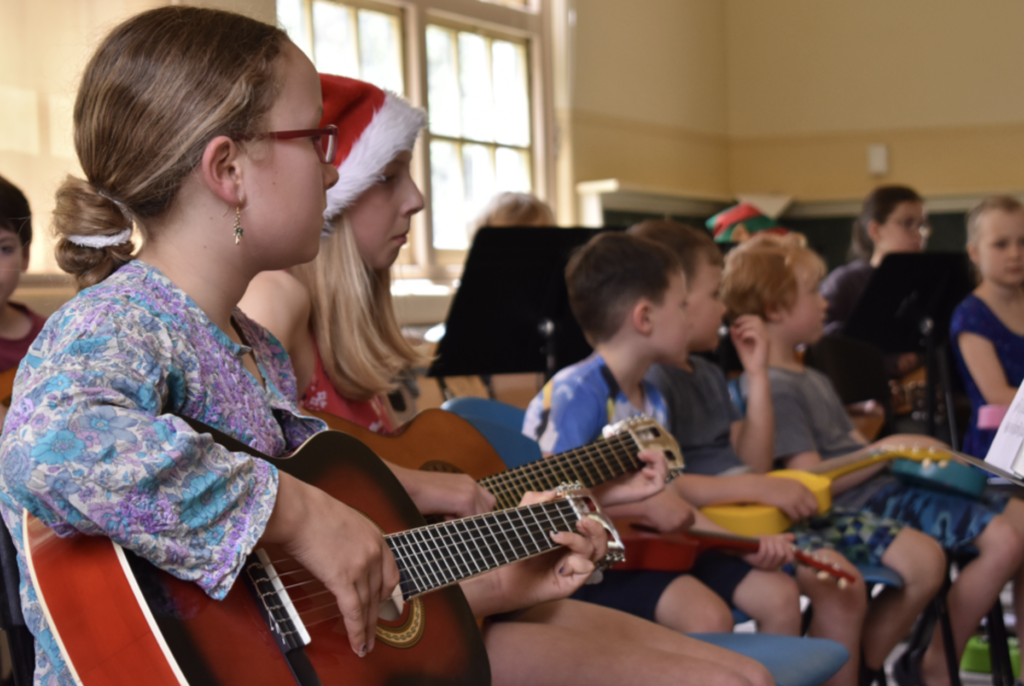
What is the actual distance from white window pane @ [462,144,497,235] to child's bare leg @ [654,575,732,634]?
3541mm

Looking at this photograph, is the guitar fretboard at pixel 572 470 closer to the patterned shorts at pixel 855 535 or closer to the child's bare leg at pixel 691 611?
the child's bare leg at pixel 691 611

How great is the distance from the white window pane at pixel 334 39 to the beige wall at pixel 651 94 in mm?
1590

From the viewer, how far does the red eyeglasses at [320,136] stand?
113 centimetres

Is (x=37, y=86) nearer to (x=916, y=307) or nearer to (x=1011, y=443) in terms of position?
(x=1011, y=443)

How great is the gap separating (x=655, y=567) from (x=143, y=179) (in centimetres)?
128

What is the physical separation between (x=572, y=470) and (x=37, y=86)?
7.76 ft

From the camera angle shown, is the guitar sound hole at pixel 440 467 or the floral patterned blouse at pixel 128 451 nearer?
the floral patterned blouse at pixel 128 451

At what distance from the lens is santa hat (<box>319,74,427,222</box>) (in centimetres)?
186

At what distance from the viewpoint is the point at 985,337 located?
3.20 meters

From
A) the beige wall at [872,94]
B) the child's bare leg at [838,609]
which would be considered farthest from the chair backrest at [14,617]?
the beige wall at [872,94]

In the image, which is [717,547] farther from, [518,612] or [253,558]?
[253,558]

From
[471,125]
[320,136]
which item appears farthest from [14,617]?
[471,125]

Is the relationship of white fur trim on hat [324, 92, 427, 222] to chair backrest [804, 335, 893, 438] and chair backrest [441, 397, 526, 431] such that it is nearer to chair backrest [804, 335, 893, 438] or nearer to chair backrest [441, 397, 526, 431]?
chair backrest [441, 397, 526, 431]

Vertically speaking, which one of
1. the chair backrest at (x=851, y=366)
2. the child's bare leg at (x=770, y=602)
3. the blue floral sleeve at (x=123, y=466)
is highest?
the blue floral sleeve at (x=123, y=466)
